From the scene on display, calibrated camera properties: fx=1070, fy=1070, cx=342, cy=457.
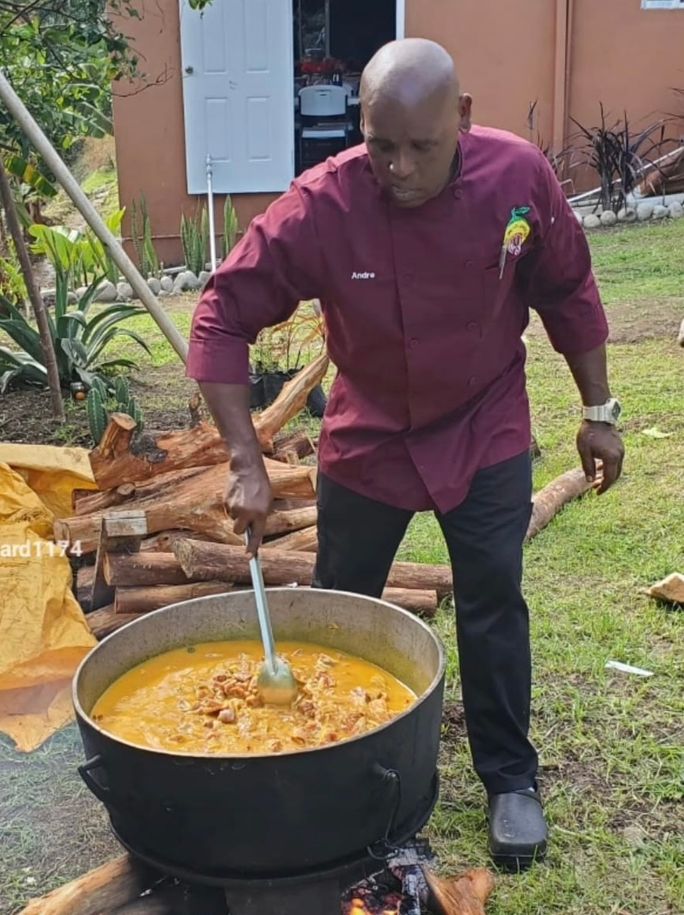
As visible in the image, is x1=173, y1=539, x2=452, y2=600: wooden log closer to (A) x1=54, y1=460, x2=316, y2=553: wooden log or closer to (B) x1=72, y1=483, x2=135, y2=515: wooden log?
(A) x1=54, y1=460, x2=316, y2=553: wooden log

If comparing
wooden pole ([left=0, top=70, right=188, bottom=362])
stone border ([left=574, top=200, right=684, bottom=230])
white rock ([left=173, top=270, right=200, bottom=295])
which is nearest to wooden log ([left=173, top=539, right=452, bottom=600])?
wooden pole ([left=0, top=70, right=188, bottom=362])

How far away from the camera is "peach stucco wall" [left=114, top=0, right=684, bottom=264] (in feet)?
38.4

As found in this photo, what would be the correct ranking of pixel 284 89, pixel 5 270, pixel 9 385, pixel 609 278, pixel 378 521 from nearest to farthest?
pixel 378 521, pixel 9 385, pixel 5 270, pixel 609 278, pixel 284 89

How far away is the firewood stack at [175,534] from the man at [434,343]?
112 centimetres

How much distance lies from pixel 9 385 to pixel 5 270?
6.49ft

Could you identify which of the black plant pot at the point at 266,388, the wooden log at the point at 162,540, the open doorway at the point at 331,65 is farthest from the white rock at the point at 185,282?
the wooden log at the point at 162,540

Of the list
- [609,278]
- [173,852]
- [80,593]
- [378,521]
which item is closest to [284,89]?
[609,278]

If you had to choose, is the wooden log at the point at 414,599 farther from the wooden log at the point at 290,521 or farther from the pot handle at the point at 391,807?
the pot handle at the point at 391,807

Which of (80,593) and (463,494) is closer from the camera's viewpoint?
(463,494)

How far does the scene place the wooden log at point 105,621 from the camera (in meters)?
3.89

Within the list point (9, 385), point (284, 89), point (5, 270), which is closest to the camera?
point (9, 385)

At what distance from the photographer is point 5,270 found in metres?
8.86

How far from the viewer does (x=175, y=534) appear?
412 cm

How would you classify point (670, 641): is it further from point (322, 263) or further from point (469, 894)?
point (322, 263)
